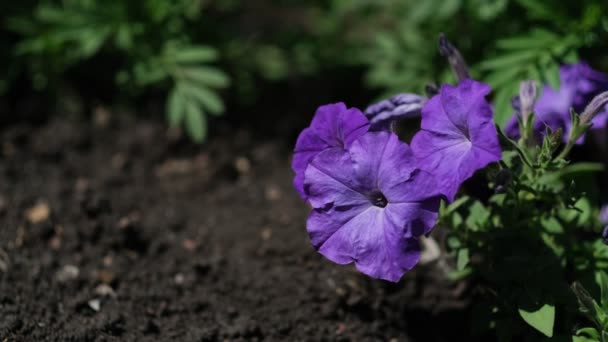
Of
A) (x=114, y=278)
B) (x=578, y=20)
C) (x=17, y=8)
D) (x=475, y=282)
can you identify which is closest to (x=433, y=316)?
(x=475, y=282)

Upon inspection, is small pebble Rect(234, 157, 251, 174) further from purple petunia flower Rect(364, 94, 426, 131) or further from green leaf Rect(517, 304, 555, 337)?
green leaf Rect(517, 304, 555, 337)

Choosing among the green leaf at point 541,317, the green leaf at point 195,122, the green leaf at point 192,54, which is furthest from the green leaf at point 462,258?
the green leaf at point 192,54

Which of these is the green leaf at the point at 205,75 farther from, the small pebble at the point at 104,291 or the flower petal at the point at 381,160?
the flower petal at the point at 381,160

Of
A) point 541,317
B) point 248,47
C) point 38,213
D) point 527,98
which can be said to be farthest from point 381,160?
point 248,47

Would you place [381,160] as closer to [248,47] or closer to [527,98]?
[527,98]

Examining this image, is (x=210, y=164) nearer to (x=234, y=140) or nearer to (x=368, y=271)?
(x=234, y=140)

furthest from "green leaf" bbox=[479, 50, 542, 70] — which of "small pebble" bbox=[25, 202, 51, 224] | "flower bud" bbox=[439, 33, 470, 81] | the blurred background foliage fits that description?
"small pebble" bbox=[25, 202, 51, 224]
